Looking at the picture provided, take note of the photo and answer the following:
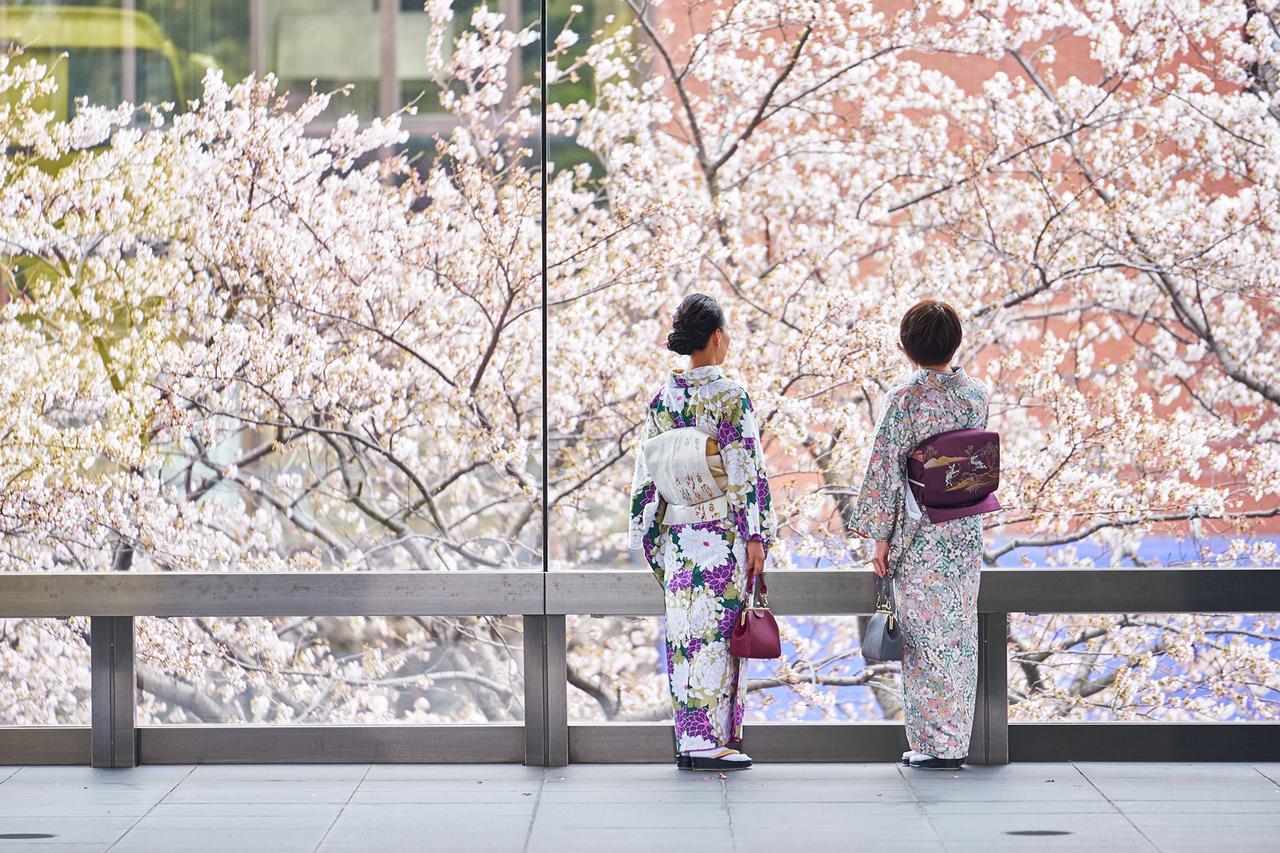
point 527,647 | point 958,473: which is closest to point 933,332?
point 958,473

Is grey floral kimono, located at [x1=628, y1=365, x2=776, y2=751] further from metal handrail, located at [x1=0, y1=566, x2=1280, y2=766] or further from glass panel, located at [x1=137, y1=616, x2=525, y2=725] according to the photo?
glass panel, located at [x1=137, y1=616, x2=525, y2=725]

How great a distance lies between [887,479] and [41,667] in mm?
3602

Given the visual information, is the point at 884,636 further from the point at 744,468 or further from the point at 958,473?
the point at 744,468

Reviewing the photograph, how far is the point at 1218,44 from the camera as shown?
208 inches

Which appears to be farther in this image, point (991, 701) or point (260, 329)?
point (260, 329)

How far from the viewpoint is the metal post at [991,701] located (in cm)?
362

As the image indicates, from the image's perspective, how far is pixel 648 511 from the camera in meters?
3.57

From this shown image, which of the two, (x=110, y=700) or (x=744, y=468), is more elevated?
(x=744, y=468)

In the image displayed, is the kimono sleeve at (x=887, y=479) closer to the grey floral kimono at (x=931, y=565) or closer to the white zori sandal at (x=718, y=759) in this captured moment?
the grey floral kimono at (x=931, y=565)

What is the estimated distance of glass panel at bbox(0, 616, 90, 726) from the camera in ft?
17.2

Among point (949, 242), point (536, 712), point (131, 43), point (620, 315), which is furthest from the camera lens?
point (949, 242)

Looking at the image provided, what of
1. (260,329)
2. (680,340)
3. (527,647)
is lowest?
(527,647)

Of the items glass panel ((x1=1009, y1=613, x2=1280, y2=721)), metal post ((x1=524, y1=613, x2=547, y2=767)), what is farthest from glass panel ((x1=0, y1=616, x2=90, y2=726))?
glass panel ((x1=1009, y1=613, x2=1280, y2=721))

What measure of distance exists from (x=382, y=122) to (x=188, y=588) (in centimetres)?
193
